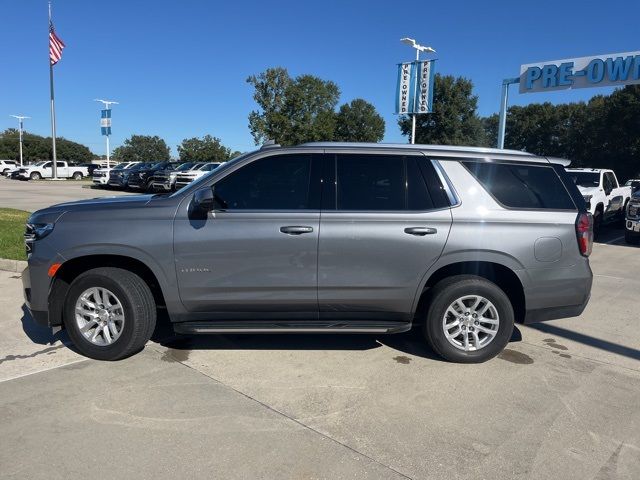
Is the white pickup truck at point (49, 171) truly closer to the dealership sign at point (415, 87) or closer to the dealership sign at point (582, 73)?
the dealership sign at point (415, 87)

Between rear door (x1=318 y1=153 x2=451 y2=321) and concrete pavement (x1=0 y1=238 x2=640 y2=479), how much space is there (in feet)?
2.02

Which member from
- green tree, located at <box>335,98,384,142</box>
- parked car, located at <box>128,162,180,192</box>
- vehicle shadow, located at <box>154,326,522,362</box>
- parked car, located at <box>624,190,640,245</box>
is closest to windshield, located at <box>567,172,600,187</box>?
parked car, located at <box>624,190,640,245</box>

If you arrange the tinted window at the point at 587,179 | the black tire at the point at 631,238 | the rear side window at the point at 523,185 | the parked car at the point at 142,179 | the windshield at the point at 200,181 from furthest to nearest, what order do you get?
the parked car at the point at 142,179
the tinted window at the point at 587,179
the black tire at the point at 631,238
the rear side window at the point at 523,185
the windshield at the point at 200,181

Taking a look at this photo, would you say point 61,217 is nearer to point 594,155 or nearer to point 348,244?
point 348,244

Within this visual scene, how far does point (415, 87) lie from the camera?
74.4 feet

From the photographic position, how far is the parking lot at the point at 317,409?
2963mm

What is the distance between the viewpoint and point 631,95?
41.3 meters

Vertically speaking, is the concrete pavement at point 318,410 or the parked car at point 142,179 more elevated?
the parked car at point 142,179

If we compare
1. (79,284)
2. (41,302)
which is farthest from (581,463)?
(41,302)

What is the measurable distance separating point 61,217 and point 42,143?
99.5 m

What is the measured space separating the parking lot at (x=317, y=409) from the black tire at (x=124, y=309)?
0.50ft

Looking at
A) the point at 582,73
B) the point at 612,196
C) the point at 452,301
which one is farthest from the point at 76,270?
the point at 582,73

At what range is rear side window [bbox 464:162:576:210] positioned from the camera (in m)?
4.45

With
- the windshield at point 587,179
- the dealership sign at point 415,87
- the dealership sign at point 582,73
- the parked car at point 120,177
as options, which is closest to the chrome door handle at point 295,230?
the windshield at point 587,179
